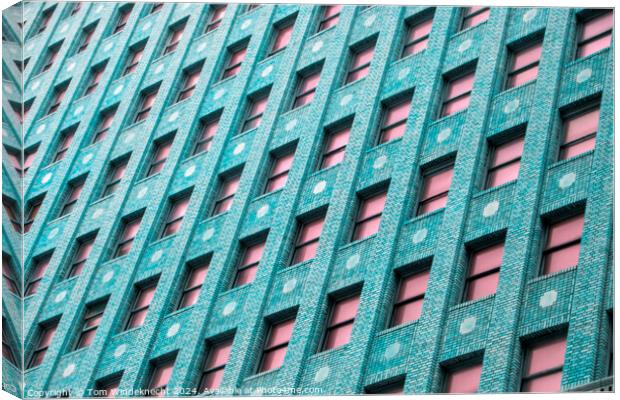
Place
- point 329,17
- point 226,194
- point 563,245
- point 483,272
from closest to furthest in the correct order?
point 563,245, point 483,272, point 226,194, point 329,17

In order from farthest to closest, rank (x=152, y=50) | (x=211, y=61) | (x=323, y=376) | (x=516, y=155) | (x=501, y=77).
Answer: (x=152, y=50)
(x=211, y=61)
(x=501, y=77)
(x=516, y=155)
(x=323, y=376)

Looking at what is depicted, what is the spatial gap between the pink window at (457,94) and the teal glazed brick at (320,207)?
241 millimetres

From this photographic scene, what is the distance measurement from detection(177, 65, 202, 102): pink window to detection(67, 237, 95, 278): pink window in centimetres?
578

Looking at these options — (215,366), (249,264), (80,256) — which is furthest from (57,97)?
(215,366)

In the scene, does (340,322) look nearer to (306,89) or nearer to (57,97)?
(306,89)

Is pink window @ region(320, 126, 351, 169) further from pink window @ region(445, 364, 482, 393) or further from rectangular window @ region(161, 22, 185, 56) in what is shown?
rectangular window @ region(161, 22, 185, 56)

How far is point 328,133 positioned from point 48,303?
8527 millimetres

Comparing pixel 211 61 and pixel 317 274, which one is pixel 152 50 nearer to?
pixel 211 61

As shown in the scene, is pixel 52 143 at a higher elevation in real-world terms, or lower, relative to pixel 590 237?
higher

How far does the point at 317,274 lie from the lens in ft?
87.8

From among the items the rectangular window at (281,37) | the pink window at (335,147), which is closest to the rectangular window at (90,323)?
the pink window at (335,147)

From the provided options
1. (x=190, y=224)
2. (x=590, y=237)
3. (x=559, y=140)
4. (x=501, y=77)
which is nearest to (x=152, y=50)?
(x=190, y=224)

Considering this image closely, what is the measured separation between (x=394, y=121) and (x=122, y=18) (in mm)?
15867

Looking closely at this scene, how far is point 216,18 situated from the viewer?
38344 millimetres
